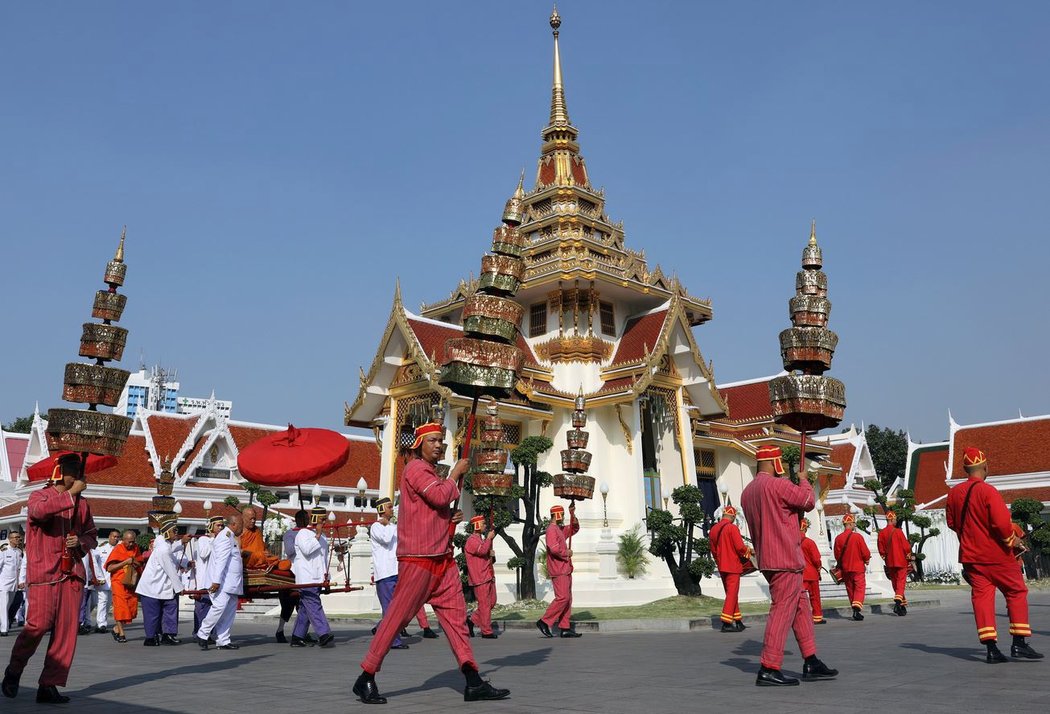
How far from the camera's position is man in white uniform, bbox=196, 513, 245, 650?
10445 millimetres

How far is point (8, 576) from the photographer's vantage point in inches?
563

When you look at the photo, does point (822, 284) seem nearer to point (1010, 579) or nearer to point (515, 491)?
point (1010, 579)

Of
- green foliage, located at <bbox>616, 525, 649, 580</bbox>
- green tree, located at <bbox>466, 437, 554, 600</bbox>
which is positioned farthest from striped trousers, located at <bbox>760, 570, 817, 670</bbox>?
green foliage, located at <bbox>616, 525, 649, 580</bbox>

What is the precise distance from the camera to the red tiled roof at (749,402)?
2988 cm

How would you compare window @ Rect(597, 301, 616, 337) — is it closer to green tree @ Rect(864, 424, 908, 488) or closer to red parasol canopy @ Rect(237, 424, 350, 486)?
red parasol canopy @ Rect(237, 424, 350, 486)

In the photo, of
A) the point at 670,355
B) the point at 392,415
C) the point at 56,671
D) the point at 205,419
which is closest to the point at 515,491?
the point at 392,415

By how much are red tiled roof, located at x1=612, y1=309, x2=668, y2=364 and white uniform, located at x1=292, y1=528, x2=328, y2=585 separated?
15183mm

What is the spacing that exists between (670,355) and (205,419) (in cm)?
1790

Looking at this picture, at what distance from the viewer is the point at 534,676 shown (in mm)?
7309

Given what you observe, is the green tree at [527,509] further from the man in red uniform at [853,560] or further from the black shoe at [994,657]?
the black shoe at [994,657]

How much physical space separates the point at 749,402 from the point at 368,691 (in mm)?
26233

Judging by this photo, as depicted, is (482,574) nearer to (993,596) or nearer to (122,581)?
(122,581)

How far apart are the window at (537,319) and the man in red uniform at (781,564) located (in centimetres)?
1961

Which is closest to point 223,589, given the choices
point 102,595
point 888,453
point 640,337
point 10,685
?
point 10,685
